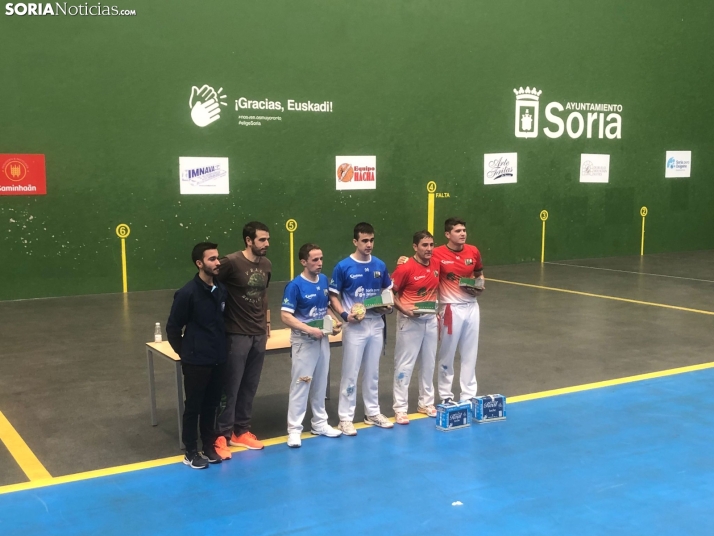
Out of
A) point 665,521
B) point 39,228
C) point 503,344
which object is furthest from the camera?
point 39,228

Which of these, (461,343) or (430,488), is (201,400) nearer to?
(430,488)

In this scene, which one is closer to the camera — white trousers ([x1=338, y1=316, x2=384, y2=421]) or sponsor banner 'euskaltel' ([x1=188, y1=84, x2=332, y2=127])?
white trousers ([x1=338, y1=316, x2=384, y2=421])

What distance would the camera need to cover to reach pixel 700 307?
1203cm

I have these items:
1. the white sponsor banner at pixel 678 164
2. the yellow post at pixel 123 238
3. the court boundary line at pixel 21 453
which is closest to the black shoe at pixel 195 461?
the court boundary line at pixel 21 453

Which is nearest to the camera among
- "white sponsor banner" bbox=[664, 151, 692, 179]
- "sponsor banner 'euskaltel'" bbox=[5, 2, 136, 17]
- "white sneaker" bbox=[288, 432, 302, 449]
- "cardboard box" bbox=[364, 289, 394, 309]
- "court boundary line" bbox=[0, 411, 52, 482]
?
"court boundary line" bbox=[0, 411, 52, 482]

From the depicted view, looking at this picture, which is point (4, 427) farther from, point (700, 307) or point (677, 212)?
point (677, 212)

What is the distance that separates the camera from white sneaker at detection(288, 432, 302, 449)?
5816 millimetres

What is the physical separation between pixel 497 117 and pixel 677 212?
6.38m

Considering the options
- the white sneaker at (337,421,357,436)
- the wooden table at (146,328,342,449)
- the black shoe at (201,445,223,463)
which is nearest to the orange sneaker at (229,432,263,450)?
the black shoe at (201,445,223,463)

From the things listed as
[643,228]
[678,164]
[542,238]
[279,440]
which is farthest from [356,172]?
[279,440]

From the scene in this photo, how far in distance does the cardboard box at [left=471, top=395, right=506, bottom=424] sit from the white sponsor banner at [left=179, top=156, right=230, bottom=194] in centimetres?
934

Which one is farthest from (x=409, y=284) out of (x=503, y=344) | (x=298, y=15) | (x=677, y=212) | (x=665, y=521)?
(x=677, y=212)

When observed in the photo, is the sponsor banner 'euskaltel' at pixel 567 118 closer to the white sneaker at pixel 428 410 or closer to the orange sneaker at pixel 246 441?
the white sneaker at pixel 428 410

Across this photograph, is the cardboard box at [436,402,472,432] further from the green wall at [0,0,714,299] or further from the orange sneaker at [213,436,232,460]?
the green wall at [0,0,714,299]
